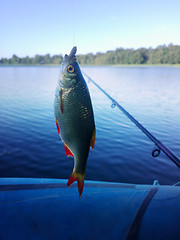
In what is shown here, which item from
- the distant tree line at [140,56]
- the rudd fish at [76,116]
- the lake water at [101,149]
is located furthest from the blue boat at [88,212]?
the distant tree line at [140,56]

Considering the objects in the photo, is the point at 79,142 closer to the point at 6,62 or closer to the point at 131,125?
the point at 131,125

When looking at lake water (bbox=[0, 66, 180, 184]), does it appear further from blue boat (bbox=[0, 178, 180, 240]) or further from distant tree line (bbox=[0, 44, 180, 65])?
distant tree line (bbox=[0, 44, 180, 65])

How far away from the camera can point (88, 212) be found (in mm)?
2609

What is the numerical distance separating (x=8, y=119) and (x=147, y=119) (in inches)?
364

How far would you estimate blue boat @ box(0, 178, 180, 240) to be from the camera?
227 centimetres

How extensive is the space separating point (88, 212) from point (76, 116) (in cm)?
186

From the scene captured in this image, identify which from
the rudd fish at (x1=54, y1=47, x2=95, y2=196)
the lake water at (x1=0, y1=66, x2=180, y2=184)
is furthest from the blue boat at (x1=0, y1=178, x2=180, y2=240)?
the lake water at (x1=0, y1=66, x2=180, y2=184)

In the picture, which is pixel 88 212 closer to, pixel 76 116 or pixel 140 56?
pixel 76 116

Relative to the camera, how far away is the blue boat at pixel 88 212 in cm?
227

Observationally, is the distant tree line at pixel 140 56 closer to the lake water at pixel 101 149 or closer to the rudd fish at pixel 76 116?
the lake water at pixel 101 149

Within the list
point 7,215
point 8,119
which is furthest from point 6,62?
point 7,215

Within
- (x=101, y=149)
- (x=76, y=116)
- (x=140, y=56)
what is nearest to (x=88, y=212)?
(x=76, y=116)

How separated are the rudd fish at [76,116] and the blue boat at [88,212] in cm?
133

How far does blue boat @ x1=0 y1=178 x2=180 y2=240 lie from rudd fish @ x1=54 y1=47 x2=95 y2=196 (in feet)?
4.36
